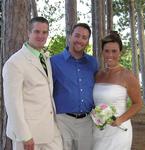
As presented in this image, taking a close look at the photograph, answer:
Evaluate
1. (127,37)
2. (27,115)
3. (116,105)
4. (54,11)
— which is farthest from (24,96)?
(127,37)

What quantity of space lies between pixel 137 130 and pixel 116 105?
8582mm

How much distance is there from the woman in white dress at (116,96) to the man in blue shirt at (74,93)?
15cm

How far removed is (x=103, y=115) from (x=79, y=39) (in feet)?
3.20

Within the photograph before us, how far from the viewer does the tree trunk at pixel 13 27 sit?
643cm

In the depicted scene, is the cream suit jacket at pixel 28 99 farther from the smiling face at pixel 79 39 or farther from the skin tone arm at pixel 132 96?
the skin tone arm at pixel 132 96

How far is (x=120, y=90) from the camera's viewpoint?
5.51 metres

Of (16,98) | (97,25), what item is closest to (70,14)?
(97,25)

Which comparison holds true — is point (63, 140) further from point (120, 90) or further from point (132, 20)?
point (132, 20)

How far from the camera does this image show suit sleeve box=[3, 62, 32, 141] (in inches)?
187

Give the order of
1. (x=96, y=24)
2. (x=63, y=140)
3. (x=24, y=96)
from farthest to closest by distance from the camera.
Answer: (x=96, y=24)
(x=63, y=140)
(x=24, y=96)

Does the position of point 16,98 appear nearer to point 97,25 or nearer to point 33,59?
point 33,59

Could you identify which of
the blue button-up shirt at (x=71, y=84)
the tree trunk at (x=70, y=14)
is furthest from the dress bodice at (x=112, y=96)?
the tree trunk at (x=70, y=14)

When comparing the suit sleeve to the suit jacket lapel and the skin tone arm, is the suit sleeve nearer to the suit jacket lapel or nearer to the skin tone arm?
the suit jacket lapel

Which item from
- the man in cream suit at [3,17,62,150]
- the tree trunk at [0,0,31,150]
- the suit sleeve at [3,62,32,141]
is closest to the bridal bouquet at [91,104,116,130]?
the man in cream suit at [3,17,62,150]
